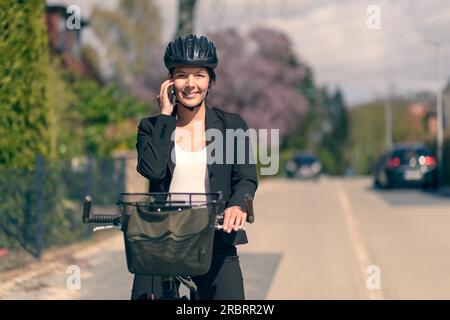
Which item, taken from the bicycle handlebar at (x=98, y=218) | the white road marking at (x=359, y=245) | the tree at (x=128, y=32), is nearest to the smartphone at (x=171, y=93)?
the bicycle handlebar at (x=98, y=218)

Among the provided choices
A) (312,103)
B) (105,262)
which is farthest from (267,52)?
(105,262)

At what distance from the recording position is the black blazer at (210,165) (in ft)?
13.1

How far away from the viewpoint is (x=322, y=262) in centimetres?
1177

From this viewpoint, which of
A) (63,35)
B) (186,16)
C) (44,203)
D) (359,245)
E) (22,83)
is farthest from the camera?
(63,35)

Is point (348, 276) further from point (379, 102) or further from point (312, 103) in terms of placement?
point (379, 102)

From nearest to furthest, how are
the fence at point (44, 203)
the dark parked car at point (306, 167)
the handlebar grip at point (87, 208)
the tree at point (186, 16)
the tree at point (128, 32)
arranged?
the handlebar grip at point (87, 208), the fence at point (44, 203), the tree at point (186, 16), the dark parked car at point (306, 167), the tree at point (128, 32)

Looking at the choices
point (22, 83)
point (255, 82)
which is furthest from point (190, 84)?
point (255, 82)

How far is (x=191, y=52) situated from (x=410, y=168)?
1107 inches

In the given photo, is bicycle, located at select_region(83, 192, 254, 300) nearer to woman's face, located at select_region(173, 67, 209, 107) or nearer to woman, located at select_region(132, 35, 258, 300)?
woman, located at select_region(132, 35, 258, 300)

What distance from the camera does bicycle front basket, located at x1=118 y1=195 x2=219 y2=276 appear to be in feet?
11.6

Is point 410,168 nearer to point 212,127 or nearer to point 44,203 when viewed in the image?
point 44,203

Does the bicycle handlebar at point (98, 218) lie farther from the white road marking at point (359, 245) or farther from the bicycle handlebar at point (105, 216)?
the white road marking at point (359, 245)

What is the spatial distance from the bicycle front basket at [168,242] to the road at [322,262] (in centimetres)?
525
